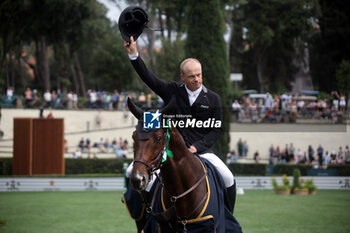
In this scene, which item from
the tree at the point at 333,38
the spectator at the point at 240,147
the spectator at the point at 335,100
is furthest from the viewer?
the tree at the point at 333,38

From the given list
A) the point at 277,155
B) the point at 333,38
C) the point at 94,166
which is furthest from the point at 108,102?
the point at 333,38

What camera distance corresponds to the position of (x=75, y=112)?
36531 millimetres

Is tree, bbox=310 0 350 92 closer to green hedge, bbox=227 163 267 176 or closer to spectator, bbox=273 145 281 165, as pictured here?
spectator, bbox=273 145 281 165

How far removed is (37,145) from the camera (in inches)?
990

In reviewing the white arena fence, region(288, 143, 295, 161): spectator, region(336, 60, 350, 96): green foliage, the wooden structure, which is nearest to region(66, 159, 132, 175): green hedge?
the wooden structure

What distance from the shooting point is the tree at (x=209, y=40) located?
2528cm

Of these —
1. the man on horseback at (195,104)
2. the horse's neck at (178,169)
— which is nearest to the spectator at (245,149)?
the man on horseback at (195,104)

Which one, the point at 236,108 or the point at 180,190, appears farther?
the point at 236,108

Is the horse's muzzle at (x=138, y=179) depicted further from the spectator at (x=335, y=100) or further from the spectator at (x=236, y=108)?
the spectator at (x=236, y=108)

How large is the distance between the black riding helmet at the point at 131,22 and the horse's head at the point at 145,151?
3.63ft

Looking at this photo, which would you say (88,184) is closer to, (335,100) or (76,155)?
(76,155)

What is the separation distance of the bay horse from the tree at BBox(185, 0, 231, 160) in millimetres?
19727

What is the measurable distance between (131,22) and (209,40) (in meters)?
20.6

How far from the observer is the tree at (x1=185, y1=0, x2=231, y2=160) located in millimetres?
25281
